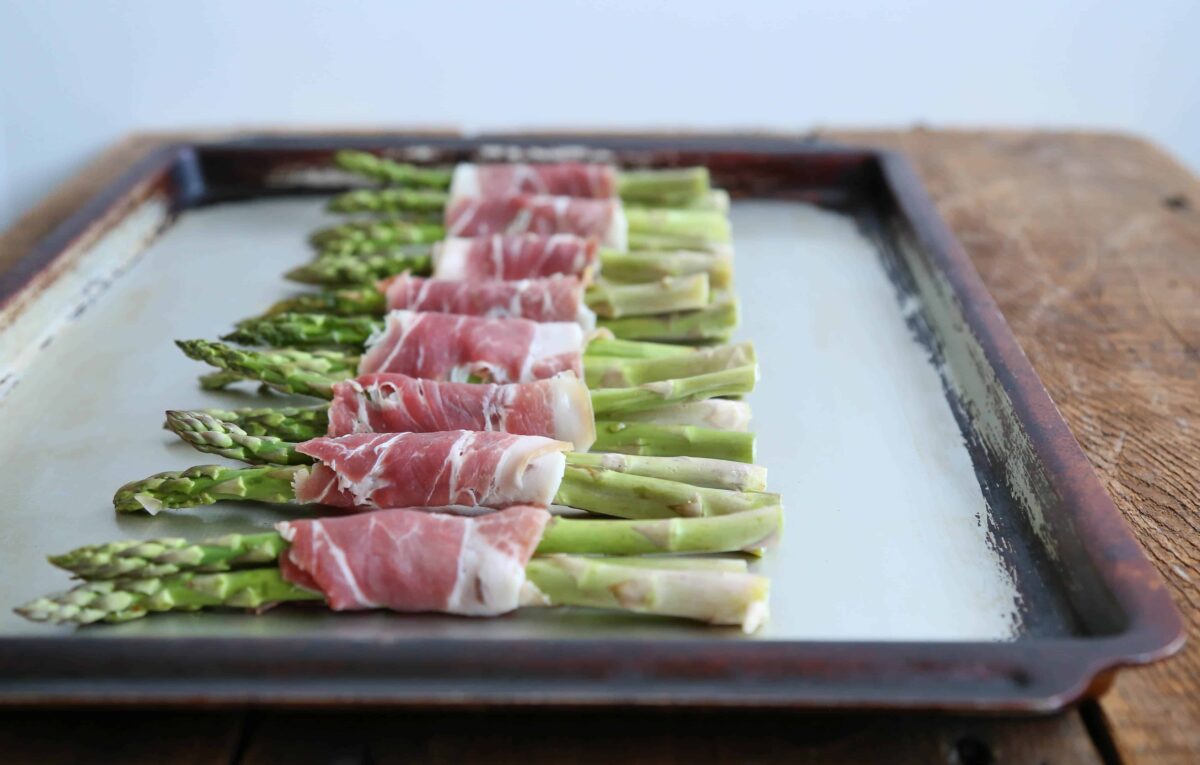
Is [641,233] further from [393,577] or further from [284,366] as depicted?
[393,577]

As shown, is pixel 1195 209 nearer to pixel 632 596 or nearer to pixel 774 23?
pixel 774 23

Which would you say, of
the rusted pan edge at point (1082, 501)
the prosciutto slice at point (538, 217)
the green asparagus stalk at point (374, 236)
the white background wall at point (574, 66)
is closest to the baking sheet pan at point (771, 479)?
the rusted pan edge at point (1082, 501)

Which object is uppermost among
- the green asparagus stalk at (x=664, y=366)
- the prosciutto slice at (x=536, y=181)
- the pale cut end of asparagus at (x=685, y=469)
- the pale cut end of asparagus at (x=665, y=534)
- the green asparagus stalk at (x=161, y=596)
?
the prosciutto slice at (x=536, y=181)

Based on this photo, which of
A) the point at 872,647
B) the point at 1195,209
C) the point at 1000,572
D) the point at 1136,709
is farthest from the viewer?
the point at 1195,209

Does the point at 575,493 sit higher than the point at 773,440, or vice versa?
the point at 773,440

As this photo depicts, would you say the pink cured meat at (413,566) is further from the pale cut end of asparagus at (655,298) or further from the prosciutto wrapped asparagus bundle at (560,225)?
the prosciutto wrapped asparagus bundle at (560,225)

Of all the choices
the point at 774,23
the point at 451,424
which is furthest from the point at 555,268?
the point at 774,23

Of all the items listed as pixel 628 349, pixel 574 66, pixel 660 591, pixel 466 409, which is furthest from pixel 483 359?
pixel 574 66
